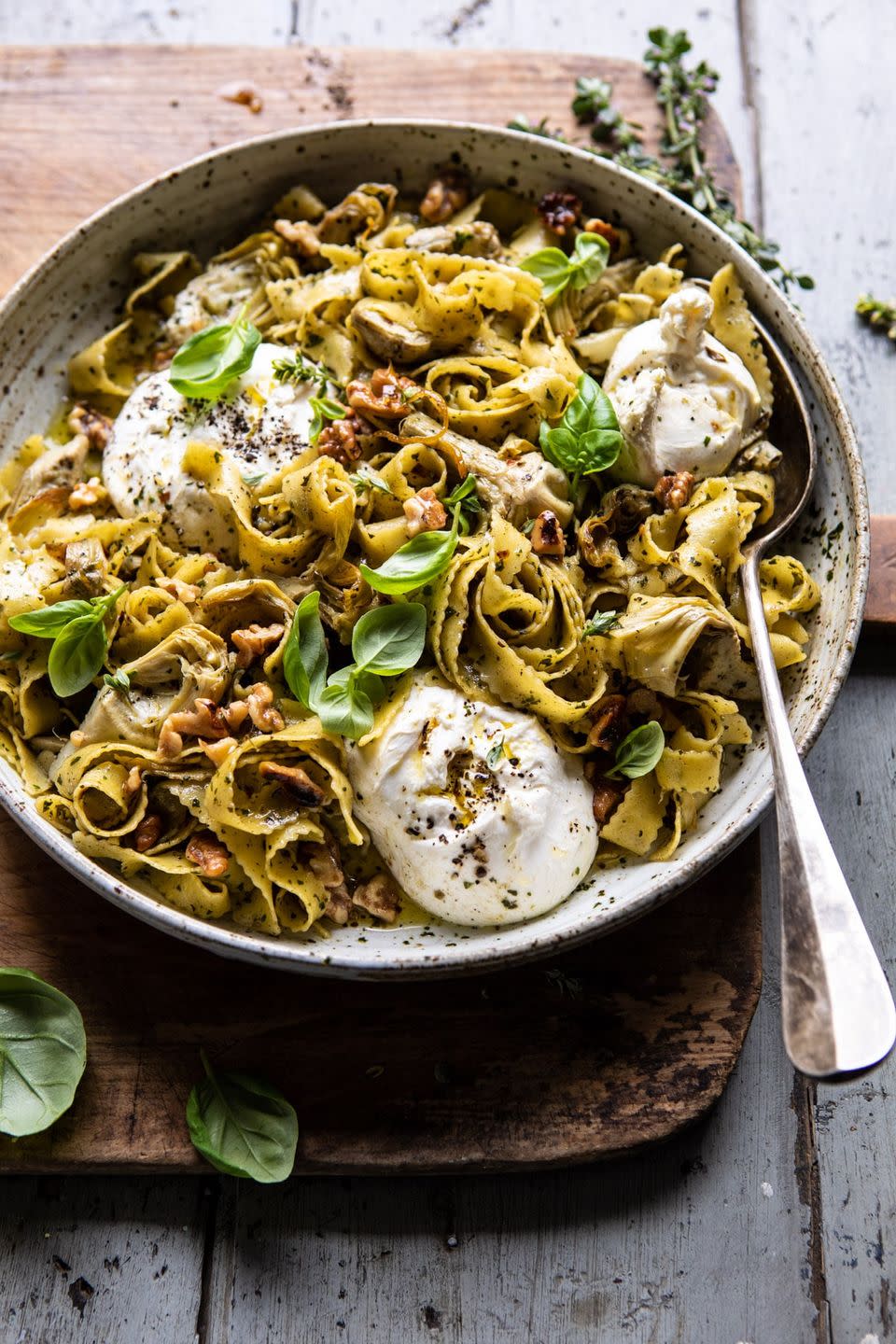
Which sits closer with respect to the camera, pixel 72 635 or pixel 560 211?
pixel 72 635

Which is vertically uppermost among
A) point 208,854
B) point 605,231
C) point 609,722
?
point 605,231

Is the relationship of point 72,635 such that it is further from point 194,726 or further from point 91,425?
point 91,425

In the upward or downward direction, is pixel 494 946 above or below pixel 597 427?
below

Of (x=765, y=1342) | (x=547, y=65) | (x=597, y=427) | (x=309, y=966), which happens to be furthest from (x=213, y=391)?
(x=765, y=1342)

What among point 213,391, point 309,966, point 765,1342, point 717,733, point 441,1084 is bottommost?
point 765,1342

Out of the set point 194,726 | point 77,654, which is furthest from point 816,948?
point 77,654

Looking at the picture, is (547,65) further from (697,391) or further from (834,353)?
(697,391)

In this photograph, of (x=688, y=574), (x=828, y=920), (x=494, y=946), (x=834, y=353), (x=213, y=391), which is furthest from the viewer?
(x=834, y=353)

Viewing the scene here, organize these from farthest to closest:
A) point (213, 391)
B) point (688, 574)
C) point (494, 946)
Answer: point (213, 391) < point (688, 574) < point (494, 946)
